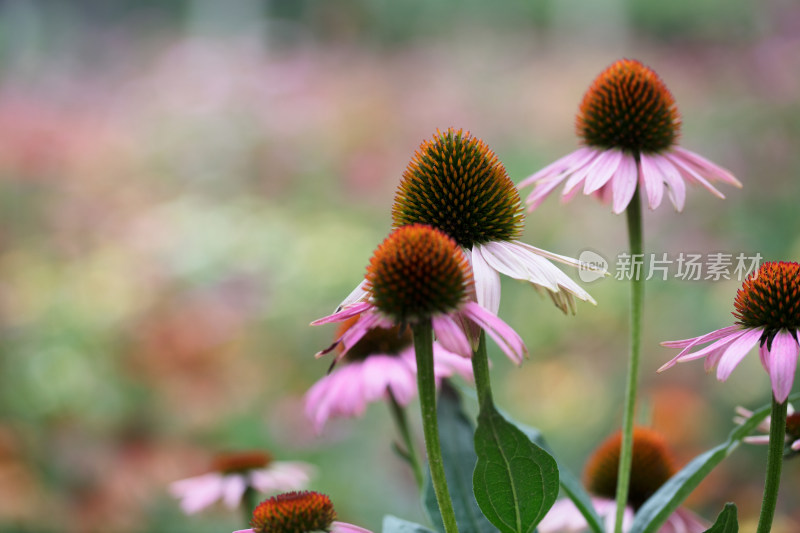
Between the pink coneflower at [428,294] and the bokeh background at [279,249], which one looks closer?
the pink coneflower at [428,294]

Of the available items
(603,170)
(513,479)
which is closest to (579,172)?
(603,170)

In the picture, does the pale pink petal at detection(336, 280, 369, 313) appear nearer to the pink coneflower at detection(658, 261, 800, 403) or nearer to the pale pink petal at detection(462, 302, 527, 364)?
the pale pink petal at detection(462, 302, 527, 364)

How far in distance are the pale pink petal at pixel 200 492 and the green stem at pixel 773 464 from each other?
24.7 inches

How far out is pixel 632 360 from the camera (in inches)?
26.9

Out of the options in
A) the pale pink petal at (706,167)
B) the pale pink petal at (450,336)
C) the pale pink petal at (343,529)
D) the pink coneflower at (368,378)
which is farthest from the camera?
the pink coneflower at (368,378)

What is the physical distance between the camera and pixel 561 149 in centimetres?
401

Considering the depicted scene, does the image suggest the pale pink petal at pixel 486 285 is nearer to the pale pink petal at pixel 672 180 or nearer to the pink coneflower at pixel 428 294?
the pink coneflower at pixel 428 294

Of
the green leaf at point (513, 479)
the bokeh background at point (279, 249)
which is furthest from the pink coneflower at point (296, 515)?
the bokeh background at point (279, 249)

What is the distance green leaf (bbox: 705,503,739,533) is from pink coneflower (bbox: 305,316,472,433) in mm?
343

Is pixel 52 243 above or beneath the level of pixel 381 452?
above

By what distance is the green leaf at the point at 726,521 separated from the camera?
49 cm

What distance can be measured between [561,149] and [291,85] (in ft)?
6.19

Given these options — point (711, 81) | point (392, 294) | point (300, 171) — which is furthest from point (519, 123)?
point (392, 294)

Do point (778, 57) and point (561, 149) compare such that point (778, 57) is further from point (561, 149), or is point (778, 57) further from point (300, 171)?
point (300, 171)
